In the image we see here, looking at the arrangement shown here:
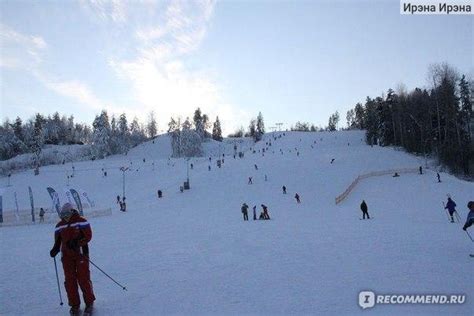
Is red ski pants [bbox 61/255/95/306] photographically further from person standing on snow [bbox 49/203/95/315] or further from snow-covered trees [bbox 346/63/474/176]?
snow-covered trees [bbox 346/63/474/176]

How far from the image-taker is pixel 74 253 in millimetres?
6371

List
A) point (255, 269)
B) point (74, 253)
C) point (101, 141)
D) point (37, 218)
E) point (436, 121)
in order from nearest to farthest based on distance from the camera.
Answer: point (74, 253) < point (255, 269) < point (37, 218) < point (436, 121) < point (101, 141)

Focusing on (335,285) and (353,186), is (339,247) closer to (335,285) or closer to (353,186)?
(335,285)

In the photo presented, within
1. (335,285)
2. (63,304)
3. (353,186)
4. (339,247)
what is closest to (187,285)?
(63,304)

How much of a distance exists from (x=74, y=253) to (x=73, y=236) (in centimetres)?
26

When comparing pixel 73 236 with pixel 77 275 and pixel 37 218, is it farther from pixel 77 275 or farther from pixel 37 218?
pixel 37 218

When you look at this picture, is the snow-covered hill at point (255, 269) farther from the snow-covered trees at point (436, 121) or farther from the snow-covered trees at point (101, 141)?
the snow-covered trees at point (101, 141)

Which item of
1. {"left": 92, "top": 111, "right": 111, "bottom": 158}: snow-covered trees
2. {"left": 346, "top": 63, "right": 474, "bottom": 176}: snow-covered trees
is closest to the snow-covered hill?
{"left": 346, "top": 63, "right": 474, "bottom": 176}: snow-covered trees

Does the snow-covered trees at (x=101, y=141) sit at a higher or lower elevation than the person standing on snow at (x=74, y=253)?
higher

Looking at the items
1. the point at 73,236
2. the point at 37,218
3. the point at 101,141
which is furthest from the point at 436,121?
the point at 101,141

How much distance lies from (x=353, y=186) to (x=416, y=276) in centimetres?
3282

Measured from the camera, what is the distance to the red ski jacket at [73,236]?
637 centimetres

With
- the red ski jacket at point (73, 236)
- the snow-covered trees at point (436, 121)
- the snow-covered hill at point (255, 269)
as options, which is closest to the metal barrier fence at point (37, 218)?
the snow-covered hill at point (255, 269)

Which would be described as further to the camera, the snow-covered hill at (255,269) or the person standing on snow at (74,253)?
the snow-covered hill at (255,269)
